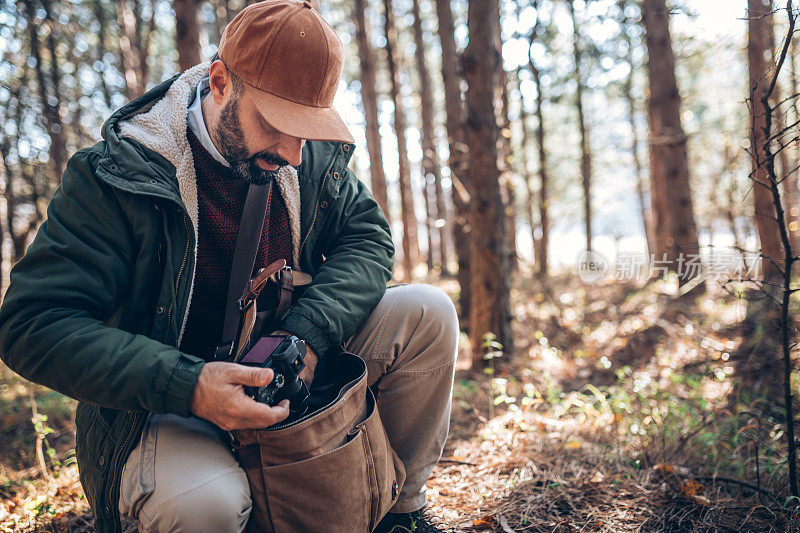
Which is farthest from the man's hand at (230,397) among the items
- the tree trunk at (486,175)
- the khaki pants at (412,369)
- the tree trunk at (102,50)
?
the tree trunk at (102,50)

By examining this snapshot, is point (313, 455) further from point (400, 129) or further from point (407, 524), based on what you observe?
point (400, 129)

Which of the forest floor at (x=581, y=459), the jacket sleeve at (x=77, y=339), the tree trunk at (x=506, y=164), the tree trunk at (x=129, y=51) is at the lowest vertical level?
the forest floor at (x=581, y=459)

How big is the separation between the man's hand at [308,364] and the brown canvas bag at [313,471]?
0.18m

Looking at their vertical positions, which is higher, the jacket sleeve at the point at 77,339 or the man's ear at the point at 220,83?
the man's ear at the point at 220,83

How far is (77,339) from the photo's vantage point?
1.48 m

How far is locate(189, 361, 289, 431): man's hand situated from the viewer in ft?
4.90

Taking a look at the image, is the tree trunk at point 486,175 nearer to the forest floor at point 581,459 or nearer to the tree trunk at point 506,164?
the tree trunk at point 506,164

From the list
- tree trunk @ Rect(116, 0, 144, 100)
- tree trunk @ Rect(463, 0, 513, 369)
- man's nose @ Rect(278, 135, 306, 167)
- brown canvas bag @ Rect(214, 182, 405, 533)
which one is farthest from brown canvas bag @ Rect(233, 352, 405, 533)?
tree trunk @ Rect(116, 0, 144, 100)

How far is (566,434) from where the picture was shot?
10.3 feet

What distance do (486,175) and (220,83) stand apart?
10.9 ft

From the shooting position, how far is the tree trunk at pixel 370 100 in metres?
10.7

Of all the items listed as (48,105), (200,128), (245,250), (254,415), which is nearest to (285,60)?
(200,128)

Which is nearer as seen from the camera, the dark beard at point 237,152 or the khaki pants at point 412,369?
the dark beard at point 237,152

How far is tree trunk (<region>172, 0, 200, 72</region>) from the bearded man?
13.7 feet
